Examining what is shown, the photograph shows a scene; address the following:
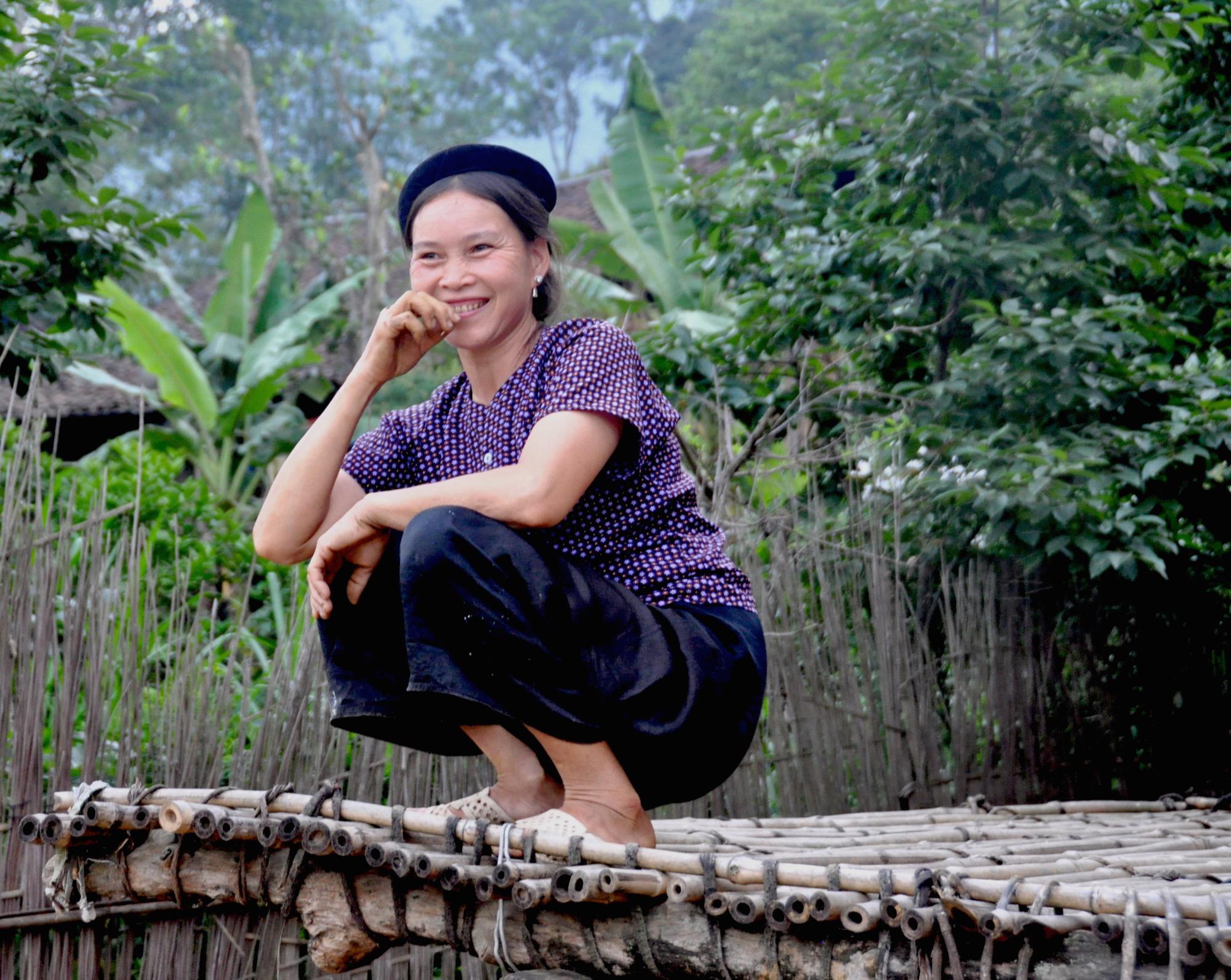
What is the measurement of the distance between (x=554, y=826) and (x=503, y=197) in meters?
1.04

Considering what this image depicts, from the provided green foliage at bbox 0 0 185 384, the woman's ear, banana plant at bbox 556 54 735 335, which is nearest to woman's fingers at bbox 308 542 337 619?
the woman's ear

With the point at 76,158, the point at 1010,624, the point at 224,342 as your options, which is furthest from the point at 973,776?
the point at 224,342

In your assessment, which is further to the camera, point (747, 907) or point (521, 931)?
point (521, 931)

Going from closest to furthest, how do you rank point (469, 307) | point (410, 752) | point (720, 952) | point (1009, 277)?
1. point (720, 952)
2. point (469, 307)
3. point (410, 752)
4. point (1009, 277)

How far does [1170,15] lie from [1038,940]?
114 inches

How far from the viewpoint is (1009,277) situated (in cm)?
380

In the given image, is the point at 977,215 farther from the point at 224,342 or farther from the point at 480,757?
the point at 224,342

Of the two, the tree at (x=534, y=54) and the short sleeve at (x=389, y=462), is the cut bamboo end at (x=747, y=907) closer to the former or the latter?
the short sleeve at (x=389, y=462)

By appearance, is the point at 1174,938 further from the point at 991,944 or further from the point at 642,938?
the point at 642,938

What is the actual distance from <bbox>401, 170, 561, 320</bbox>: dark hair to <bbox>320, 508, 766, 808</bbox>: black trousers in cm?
56

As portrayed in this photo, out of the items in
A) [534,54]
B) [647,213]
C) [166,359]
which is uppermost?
[534,54]

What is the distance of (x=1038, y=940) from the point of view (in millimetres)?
1638

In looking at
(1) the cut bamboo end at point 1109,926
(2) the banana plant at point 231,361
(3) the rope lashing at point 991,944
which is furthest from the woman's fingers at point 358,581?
(2) the banana plant at point 231,361

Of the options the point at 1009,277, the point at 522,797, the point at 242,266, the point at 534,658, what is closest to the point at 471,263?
the point at 534,658
